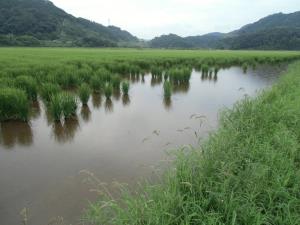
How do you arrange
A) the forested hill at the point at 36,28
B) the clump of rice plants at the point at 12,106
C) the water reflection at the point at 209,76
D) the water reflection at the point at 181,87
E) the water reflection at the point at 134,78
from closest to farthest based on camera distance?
the clump of rice plants at the point at 12,106, the water reflection at the point at 181,87, the water reflection at the point at 134,78, the water reflection at the point at 209,76, the forested hill at the point at 36,28

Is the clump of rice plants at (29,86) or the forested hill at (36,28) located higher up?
the forested hill at (36,28)

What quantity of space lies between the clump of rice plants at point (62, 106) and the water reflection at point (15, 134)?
2.24 ft

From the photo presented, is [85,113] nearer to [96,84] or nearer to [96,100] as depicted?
[96,100]

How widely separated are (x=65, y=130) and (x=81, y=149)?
122cm

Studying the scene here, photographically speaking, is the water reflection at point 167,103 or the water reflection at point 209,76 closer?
the water reflection at point 167,103

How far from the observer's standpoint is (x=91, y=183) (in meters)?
3.85

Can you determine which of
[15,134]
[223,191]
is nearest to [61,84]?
[15,134]

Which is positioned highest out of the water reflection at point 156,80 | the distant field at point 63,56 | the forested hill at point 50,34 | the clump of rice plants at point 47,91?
the forested hill at point 50,34

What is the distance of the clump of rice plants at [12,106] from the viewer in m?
6.27

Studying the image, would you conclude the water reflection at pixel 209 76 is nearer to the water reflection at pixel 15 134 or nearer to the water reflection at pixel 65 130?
the water reflection at pixel 65 130

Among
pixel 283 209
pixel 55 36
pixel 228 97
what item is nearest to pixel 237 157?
pixel 283 209

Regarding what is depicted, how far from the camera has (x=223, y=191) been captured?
2.55 m

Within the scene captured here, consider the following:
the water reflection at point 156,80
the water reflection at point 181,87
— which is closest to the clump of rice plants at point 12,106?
the water reflection at point 181,87

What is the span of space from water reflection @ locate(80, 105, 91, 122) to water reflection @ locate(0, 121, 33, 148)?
1.42 m
